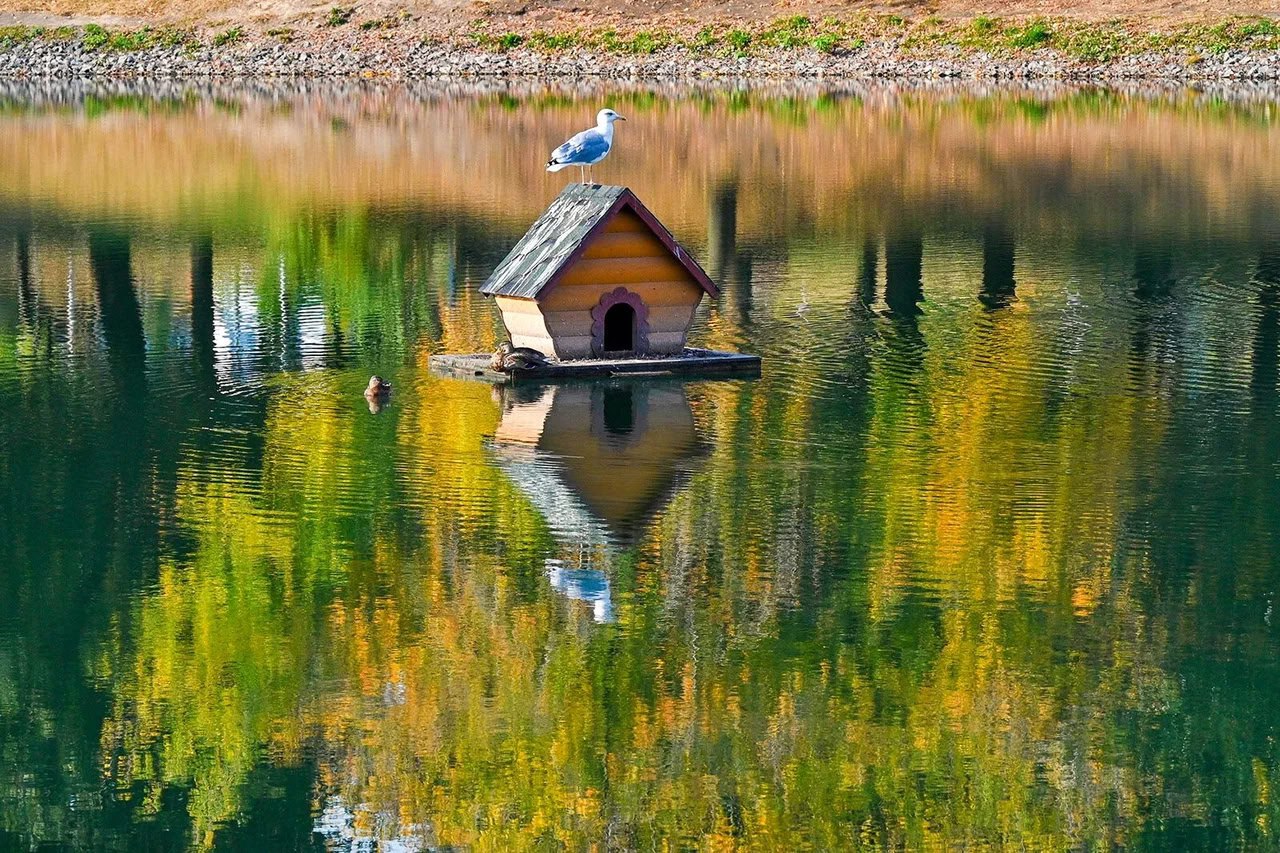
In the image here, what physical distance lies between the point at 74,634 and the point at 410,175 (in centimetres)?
4017

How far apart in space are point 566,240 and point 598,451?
4422 millimetres

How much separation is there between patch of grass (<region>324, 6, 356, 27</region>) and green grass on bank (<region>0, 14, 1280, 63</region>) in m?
0.04

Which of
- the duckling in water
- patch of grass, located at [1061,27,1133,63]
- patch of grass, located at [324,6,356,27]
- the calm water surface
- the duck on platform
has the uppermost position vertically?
patch of grass, located at [324,6,356,27]

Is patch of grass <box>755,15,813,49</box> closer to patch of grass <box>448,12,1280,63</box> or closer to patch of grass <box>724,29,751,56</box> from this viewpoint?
patch of grass <box>448,12,1280,63</box>

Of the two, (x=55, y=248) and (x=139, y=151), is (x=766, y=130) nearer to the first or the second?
(x=139, y=151)

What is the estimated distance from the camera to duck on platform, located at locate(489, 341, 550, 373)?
1047 inches

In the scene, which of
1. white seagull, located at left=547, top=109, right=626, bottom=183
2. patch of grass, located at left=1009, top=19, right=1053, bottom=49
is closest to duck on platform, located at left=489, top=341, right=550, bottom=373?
white seagull, located at left=547, top=109, right=626, bottom=183

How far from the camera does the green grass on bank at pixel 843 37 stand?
8500 cm

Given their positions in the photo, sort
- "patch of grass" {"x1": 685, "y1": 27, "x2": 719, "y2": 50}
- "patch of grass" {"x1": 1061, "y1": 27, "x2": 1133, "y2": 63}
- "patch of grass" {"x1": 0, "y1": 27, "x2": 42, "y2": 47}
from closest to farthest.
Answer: "patch of grass" {"x1": 1061, "y1": 27, "x2": 1133, "y2": 63}
"patch of grass" {"x1": 685, "y1": 27, "x2": 719, "y2": 50}
"patch of grass" {"x1": 0, "y1": 27, "x2": 42, "y2": 47}

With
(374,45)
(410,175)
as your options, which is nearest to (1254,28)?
(374,45)

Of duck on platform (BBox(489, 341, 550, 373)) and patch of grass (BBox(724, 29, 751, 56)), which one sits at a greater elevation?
patch of grass (BBox(724, 29, 751, 56))

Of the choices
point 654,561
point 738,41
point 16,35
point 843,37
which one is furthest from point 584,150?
point 16,35

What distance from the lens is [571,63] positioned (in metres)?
90.5

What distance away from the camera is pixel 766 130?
6606 cm
